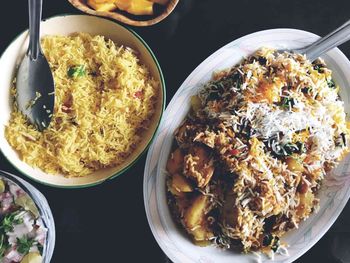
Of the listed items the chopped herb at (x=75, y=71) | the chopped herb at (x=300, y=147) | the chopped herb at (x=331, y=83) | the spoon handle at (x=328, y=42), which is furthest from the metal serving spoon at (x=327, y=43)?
the chopped herb at (x=75, y=71)

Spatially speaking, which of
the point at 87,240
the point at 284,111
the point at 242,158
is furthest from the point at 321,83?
the point at 87,240

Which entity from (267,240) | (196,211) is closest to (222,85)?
(196,211)

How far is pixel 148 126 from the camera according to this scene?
2.13 meters

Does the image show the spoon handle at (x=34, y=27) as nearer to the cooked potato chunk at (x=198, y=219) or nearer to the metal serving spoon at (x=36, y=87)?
the metal serving spoon at (x=36, y=87)

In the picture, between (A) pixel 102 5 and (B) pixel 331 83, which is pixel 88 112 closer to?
(A) pixel 102 5

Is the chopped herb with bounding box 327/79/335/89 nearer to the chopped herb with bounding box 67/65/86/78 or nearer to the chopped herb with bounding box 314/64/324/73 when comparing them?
the chopped herb with bounding box 314/64/324/73

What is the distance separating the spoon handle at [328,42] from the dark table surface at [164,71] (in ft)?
0.84

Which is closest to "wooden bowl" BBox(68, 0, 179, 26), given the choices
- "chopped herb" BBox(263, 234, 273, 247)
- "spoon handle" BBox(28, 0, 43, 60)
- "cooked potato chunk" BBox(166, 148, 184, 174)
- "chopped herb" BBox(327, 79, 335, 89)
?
"spoon handle" BBox(28, 0, 43, 60)

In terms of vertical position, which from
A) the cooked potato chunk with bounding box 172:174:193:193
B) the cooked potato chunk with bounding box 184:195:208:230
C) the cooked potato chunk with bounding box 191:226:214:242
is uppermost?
the cooked potato chunk with bounding box 172:174:193:193

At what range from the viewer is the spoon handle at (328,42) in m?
2.05

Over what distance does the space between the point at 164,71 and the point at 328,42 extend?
0.67 metres

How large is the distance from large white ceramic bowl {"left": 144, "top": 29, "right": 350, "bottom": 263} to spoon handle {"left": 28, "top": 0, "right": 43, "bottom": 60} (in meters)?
0.55

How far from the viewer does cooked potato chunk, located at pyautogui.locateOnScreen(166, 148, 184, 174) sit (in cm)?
205

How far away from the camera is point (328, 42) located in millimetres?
2066
